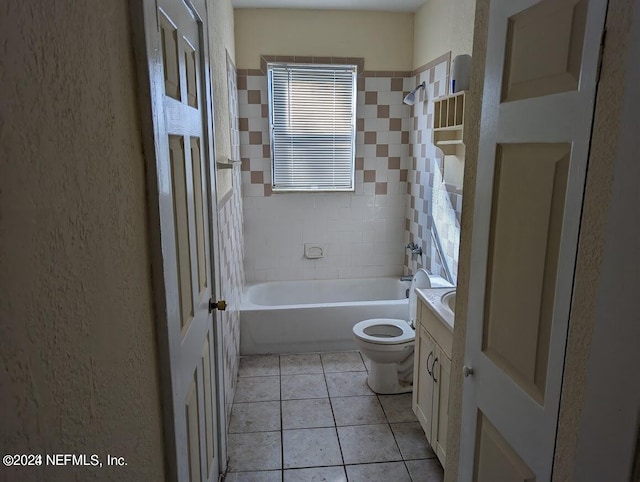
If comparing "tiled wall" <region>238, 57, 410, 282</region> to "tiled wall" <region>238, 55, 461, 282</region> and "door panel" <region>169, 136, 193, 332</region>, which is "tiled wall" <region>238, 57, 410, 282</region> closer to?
"tiled wall" <region>238, 55, 461, 282</region>

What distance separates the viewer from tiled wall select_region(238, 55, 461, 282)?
3883 millimetres

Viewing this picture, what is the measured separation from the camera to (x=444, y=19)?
3199 millimetres

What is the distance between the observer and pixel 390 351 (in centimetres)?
287

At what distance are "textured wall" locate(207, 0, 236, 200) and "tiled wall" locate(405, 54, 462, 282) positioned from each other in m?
1.54

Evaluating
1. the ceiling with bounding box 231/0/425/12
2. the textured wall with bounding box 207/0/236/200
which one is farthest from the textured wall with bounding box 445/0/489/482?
the ceiling with bounding box 231/0/425/12

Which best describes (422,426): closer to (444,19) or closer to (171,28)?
(171,28)

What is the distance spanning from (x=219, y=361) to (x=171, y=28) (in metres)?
1.39

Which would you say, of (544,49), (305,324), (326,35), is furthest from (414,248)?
(544,49)

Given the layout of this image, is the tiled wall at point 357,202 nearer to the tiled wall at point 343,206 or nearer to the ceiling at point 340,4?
the tiled wall at point 343,206

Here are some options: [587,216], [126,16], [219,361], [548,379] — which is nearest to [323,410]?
[219,361]

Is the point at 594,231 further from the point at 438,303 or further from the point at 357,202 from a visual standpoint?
the point at 357,202

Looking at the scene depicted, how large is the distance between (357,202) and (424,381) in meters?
2.09

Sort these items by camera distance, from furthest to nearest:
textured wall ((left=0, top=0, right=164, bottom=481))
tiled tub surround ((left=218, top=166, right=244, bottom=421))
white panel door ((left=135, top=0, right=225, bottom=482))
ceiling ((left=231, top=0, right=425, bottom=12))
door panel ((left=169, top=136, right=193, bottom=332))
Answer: ceiling ((left=231, top=0, right=425, bottom=12)) → tiled tub surround ((left=218, top=166, right=244, bottom=421)) → door panel ((left=169, top=136, right=193, bottom=332)) → white panel door ((left=135, top=0, right=225, bottom=482)) → textured wall ((left=0, top=0, right=164, bottom=481))

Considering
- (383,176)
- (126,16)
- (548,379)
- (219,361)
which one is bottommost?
(219,361)
